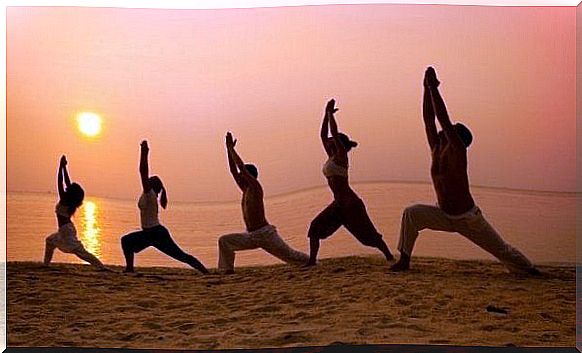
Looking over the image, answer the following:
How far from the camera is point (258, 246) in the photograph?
5961mm

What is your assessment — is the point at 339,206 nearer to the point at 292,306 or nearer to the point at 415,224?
the point at 415,224

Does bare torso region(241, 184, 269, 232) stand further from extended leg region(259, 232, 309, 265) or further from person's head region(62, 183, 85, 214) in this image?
person's head region(62, 183, 85, 214)

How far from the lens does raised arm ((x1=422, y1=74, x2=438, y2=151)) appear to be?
588 cm

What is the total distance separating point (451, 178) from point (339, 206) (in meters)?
0.68

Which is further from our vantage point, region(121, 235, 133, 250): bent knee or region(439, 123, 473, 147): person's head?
region(121, 235, 133, 250): bent knee

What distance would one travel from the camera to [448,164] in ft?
19.3

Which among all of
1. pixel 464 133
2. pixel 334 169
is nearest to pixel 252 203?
pixel 334 169

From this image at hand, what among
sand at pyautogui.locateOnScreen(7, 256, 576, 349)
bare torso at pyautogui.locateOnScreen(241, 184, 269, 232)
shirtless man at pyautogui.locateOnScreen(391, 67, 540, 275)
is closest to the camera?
sand at pyautogui.locateOnScreen(7, 256, 576, 349)

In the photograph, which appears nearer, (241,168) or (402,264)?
(402,264)

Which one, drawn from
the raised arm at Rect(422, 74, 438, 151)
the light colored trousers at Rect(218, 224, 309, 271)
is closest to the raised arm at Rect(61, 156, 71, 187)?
the light colored trousers at Rect(218, 224, 309, 271)

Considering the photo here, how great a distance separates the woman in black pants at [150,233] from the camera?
5949 millimetres

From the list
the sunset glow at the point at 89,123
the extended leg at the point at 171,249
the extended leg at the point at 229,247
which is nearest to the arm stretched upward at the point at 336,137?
the extended leg at the point at 229,247

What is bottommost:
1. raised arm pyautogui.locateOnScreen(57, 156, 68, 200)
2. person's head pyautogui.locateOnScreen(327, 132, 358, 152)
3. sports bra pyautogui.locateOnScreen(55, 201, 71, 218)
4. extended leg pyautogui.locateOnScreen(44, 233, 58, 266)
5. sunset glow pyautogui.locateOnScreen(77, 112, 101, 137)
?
extended leg pyautogui.locateOnScreen(44, 233, 58, 266)

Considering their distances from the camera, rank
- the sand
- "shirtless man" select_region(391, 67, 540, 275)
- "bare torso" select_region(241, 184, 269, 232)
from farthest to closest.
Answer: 1. "bare torso" select_region(241, 184, 269, 232)
2. "shirtless man" select_region(391, 67, 540, 275)
3. the sand
